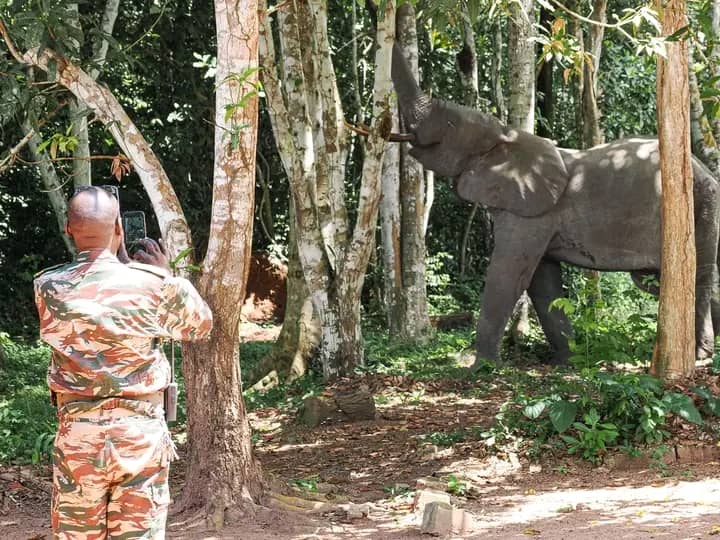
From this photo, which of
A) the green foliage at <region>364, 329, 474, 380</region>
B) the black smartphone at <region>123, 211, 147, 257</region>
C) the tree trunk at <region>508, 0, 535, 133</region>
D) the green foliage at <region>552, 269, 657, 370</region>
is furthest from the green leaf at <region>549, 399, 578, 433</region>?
the tree trunk at <region>508, 0, 535, 133</region>

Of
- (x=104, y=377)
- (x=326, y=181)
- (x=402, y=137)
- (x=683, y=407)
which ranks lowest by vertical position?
(x=683, y=407)

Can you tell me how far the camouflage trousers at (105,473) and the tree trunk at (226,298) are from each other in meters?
1.82

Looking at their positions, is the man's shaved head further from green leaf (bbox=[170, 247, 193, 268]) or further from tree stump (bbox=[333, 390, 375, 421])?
tree stump (bbox=[333, 390, 375, 421])

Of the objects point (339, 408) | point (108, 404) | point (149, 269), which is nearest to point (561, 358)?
point (339, 408)

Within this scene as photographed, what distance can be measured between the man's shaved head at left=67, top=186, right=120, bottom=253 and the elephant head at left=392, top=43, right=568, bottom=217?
266 inches

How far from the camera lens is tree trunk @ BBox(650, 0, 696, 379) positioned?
761cm

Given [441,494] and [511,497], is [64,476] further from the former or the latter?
[511,497]

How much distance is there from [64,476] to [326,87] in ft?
22.1

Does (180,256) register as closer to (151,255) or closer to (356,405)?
(151,255)

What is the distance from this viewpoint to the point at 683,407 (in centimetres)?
714

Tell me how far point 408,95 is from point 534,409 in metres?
4.32

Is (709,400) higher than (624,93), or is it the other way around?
(624,93)

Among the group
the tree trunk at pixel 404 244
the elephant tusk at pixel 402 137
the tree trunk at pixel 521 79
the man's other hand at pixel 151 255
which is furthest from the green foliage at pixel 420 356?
the man's other hand at pixel 151 255

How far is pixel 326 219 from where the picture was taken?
10.0 meters
